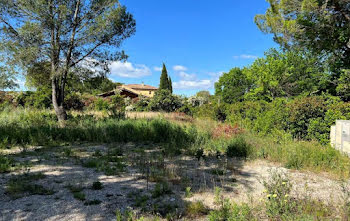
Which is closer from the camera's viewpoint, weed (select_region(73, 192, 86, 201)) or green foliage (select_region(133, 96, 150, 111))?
weed (select_region(73, 192, 86, 201))

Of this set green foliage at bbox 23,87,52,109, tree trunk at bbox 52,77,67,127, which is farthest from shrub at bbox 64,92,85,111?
tree trunk at bbox 52,77,67,127

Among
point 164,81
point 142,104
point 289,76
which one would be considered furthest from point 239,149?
point 164,81

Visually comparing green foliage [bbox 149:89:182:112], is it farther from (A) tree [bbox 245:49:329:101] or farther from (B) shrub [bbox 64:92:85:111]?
(A) tree [bbox 245:49:329:101]

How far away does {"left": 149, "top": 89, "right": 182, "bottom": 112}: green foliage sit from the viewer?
50.7 feet

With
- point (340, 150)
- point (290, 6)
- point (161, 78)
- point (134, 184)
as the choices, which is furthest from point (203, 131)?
point (161, 78)

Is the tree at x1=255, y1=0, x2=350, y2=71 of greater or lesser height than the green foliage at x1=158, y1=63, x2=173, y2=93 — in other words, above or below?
below

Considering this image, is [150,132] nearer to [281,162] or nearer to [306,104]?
[281,162]

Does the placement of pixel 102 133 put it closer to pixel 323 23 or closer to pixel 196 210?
pixel 196 210

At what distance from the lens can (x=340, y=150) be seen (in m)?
4.82

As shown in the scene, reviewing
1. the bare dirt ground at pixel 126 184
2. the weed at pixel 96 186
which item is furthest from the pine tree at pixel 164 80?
the weed at pixel 96 186

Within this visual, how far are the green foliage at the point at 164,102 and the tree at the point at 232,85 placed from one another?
7116mm

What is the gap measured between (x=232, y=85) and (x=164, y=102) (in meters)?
9.26

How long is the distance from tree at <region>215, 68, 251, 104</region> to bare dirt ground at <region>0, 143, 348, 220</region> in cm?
1640

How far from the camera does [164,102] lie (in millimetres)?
15453
